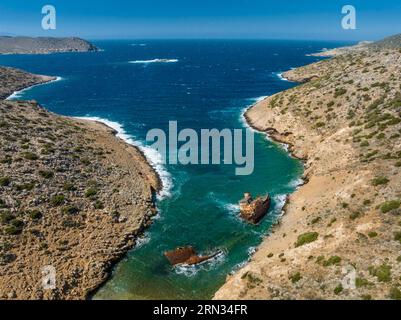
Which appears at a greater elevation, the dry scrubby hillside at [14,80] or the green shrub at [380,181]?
the dry scrubby hillside at [14,80]

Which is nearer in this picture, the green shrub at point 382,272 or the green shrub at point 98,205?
the green shrub at point 382,272

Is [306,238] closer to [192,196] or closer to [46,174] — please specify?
[192,196]

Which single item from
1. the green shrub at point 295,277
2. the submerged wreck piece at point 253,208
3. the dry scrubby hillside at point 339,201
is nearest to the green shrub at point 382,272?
the dry scrubby hillside at point 339,201

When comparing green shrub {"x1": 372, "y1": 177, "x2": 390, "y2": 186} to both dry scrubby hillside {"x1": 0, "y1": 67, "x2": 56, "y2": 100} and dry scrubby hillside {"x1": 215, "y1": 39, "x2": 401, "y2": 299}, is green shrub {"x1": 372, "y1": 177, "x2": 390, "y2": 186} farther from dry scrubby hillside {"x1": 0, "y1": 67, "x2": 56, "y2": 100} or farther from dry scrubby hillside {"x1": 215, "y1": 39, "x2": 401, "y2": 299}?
dry scrubby hillside {"x1": 0, "y1": 67, "x2": 56, "y2": 100}

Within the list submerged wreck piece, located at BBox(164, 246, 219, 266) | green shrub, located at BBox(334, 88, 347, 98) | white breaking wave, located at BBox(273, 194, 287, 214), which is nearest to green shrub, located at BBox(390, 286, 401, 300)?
submerged wreck piece, located at BBox(164, 246, 219, 266)

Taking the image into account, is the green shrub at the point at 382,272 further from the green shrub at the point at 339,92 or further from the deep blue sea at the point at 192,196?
the green shrub at the point at 339,92

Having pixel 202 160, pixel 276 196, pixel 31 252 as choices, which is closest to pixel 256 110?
pixel 202 160
